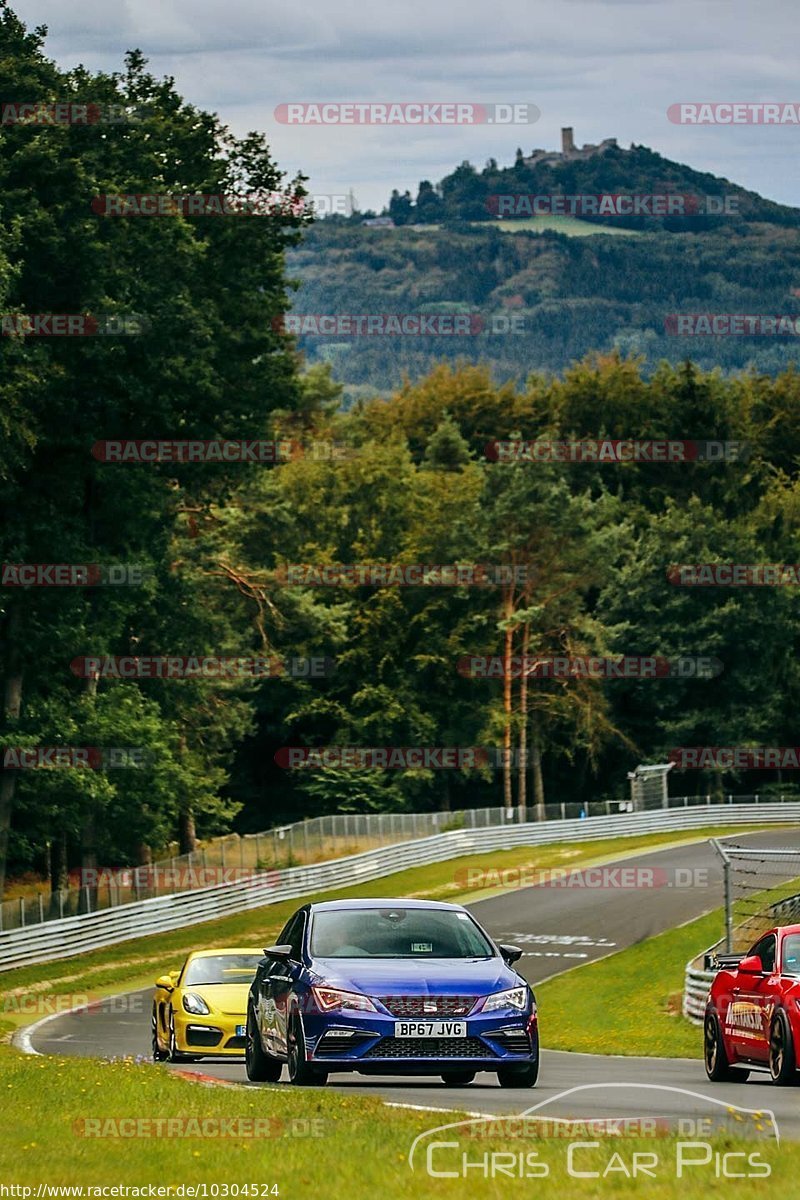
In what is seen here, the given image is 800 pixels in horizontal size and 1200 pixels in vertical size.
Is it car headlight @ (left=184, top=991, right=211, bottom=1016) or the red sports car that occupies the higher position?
the red sports car

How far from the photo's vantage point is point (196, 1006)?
2145 cm

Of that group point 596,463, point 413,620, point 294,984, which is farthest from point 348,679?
point 294,984

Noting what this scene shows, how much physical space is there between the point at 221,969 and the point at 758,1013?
27.3ft

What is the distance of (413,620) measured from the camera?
92.5 m

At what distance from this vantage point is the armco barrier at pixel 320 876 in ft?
151

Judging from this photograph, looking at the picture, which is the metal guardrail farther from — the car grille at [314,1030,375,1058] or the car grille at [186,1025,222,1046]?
the car grille at [314,1030,375,1058]

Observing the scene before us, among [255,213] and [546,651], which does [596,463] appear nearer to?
[546,651]
